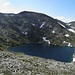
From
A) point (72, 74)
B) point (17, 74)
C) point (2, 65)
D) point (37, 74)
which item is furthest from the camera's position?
point (72, 74)

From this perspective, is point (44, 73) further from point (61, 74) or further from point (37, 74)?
point (61, 74)

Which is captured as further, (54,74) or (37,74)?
(54,74)

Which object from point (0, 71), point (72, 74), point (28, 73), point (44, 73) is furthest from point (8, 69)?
point (72, 74)

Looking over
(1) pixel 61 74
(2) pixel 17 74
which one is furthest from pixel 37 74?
(1) pixel 61 74

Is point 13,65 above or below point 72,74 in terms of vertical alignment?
above

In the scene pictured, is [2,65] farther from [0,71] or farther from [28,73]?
[28,73]

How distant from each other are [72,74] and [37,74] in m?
10.2

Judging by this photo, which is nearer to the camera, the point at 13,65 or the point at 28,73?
the point at 28,73

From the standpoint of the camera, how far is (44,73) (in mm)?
33406

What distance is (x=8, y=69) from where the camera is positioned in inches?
1253

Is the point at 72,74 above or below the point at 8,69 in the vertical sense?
below

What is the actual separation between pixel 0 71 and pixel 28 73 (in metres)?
5.18

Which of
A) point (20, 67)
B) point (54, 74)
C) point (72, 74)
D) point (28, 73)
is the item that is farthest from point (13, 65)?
point (72, 74)

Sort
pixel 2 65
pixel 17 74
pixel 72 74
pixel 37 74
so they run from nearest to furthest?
pixel 17 74
pixel 37 74
pixel 2 65
pixel 72 74
